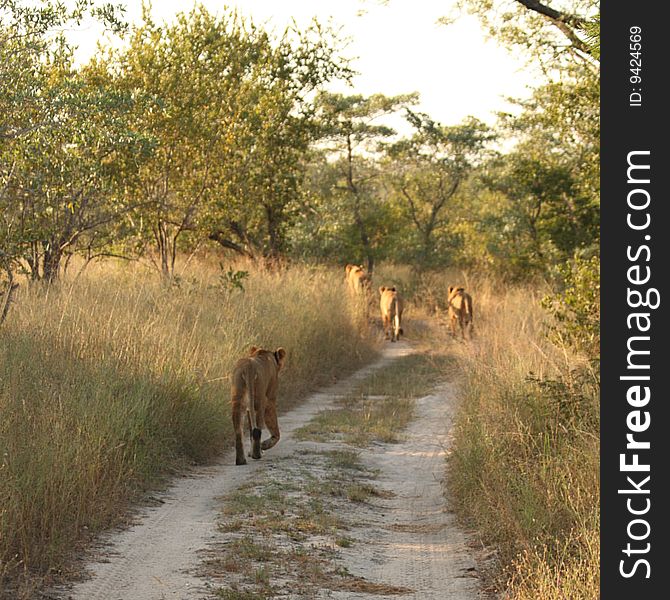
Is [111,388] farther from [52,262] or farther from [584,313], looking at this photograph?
[52,262]

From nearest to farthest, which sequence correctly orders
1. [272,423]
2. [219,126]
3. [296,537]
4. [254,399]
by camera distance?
1. [296,537]
2. [254,399]
3. [272,423]
4. [219,126]

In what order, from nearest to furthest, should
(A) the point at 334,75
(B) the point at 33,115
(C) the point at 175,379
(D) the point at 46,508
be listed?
(D) the point at 46,508, (C) the point at 175,379, (B) the point at 33,115, (A) the point at 334,75

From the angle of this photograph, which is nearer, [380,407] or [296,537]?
[296,537]

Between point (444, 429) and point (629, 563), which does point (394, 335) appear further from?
point (629, 563)

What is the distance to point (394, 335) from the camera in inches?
878

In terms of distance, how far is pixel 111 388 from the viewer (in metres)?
8.90

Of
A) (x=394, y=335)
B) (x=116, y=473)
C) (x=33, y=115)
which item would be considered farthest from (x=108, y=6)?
(x=394, y=335)

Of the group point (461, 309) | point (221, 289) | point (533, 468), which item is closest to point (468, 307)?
point (461, 309)

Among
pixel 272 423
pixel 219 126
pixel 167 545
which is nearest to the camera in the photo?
pixel 167 545

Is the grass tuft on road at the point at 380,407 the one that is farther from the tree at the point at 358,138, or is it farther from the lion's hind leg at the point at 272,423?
the tree at the point at 358,138

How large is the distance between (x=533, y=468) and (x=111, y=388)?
3.39m

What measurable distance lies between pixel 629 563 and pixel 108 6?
7404 mm

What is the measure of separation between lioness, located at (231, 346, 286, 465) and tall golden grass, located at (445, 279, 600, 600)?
1633 millimetres

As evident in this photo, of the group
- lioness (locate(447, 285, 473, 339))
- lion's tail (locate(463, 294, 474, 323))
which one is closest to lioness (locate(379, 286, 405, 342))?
lioness (locate(447, 285, 473, 339))
